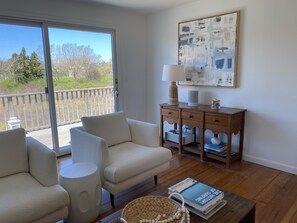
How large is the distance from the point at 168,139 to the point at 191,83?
0.99 metres

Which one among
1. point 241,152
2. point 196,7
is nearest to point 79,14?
point 196,7

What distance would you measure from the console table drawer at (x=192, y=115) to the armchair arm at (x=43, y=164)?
6.50 feet

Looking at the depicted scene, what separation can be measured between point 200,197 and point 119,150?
1.19 metres

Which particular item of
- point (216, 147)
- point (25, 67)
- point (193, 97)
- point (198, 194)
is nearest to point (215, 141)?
point (216, 147)

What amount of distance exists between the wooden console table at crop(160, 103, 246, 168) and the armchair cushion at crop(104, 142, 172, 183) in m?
0.85

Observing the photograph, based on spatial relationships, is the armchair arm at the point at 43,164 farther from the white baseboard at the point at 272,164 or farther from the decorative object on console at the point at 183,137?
the white baseboard at the point at 272,164

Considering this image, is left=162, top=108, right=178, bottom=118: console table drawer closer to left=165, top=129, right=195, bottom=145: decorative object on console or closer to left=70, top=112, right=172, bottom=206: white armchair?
left=165, top=129, right=195, bottom=145: decorative object on console

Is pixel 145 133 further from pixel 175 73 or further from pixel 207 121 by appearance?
pixel 175 73

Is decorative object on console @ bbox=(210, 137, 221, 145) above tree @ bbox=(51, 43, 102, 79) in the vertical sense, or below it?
below

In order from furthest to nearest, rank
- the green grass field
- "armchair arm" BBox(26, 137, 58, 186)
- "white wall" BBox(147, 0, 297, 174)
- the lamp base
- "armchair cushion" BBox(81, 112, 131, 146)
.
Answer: the lamp base
the green grass field
"white wall" BBox(147, 0, 297, 174)
"armchair cushion" BBox(81, 112, 131, 146)
"armchair arm" BBox(26, 137, 58, 186)

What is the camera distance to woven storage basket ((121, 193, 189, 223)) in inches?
48.5

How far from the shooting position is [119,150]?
2404 millimetres

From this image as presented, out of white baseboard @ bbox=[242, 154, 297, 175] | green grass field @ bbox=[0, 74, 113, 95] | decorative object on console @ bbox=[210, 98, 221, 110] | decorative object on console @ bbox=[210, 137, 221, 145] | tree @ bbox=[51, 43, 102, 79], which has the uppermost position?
tree @ bbox=[51, 43, 102, 79]

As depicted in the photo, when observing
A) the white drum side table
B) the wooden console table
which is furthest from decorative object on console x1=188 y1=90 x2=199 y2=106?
the white drum side table
